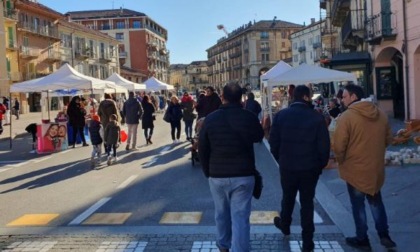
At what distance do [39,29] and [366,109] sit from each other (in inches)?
2165

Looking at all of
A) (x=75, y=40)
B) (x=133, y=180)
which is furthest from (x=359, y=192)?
(x=75, y=40)

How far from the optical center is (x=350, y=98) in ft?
19.1

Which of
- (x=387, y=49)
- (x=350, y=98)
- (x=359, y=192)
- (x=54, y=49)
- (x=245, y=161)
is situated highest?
(x=54, y=49)

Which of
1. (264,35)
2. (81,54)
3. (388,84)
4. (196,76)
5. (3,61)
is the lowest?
(388,84)

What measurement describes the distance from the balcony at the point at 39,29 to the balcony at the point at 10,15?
161 centimetres

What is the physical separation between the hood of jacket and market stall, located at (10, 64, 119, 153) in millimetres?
Result: 12787

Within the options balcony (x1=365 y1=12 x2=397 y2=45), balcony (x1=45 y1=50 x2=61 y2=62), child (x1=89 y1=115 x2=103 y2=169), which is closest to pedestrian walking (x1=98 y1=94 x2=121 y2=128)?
child (x1=89 y1=115 x2=103 y2=169)

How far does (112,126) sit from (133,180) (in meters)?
2.70

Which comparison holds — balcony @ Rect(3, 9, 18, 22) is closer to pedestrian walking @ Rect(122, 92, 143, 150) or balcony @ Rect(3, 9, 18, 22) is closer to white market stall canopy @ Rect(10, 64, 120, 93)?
white market stall canopy @ Rect(10, 64, 120, 93)

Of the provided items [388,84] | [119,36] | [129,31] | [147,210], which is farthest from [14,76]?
[129,31]

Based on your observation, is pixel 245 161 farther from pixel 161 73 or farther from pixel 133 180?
pixel 161 73

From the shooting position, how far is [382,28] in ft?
69.4

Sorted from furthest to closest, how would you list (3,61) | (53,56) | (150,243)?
(53,56) < (3,61) < (150,243)

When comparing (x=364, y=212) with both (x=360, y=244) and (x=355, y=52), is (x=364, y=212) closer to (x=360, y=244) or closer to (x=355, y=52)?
(x=360, y=244)
